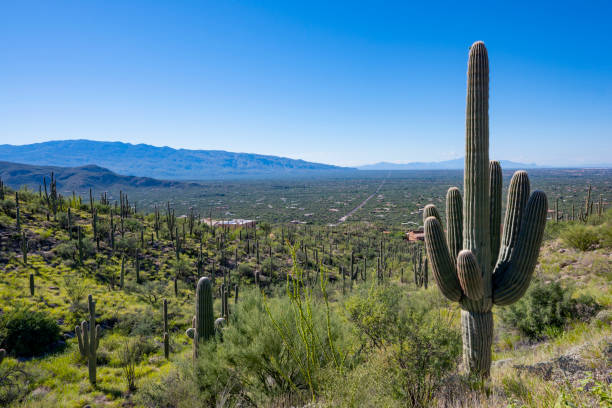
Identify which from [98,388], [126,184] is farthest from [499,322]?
[126,184]

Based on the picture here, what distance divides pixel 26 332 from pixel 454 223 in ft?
54.9

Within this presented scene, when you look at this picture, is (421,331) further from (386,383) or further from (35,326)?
(35,326)

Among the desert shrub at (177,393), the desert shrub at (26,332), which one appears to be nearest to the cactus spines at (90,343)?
the desert shrub at (177,393)

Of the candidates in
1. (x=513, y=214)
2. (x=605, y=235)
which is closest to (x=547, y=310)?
(x=513, y=214)

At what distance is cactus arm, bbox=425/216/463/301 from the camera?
5430mm

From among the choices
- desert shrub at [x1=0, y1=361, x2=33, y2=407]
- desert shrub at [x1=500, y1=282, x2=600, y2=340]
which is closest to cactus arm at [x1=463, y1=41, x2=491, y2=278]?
desert shrub at [x1=500, y1=282, x2=600, y2=340]

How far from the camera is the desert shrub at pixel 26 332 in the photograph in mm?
12109

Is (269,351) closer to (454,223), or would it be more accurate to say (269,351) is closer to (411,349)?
(411,349)

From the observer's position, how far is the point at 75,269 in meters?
20.8

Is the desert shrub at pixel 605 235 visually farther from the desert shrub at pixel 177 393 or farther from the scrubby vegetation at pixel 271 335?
the desert shrub at pixel 177 393

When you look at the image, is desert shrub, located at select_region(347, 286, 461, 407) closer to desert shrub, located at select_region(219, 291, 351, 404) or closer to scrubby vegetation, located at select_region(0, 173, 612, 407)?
scrubby vegetation, located at select_region(0, 173, 612, 407)

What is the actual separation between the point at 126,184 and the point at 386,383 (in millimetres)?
209861

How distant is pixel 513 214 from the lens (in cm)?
586

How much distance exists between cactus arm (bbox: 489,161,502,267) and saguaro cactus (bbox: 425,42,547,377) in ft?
0.57
